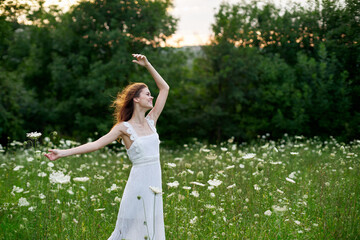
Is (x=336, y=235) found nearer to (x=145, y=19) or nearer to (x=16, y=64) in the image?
(x=145, y=19)

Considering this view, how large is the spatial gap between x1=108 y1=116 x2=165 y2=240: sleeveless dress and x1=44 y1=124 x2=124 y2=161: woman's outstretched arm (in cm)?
12

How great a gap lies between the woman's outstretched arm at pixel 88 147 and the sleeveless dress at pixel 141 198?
4.5 inches

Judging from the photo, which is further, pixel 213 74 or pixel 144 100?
pixel 213 74

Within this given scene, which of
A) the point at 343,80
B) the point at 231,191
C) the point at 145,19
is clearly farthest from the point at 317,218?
the point at 145,19

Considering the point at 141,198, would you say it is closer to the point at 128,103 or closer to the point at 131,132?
the point at 131,132

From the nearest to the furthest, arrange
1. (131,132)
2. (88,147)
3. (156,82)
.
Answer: (88,147) < (131,132) < (156,82)

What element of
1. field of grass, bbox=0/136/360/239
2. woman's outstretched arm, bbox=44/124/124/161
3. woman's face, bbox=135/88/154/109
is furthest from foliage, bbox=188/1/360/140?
woman's outstretched arm, bbox=44/124/124/161

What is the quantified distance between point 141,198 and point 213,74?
1634 cm

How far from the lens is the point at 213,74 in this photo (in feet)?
63.9

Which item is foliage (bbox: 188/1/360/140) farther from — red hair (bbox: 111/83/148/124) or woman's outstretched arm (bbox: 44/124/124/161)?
woman's outstretched arm (bbox: 44/124/124/161)

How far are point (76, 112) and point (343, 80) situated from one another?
13113 mm

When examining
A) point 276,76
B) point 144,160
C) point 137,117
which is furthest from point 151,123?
point 276,76

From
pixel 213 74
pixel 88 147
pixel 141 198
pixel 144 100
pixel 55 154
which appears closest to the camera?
pixel 55 154

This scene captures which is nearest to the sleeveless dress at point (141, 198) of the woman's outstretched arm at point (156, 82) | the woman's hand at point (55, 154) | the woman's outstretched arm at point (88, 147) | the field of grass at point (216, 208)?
the woman's outstretched arm at point (88, 147)
